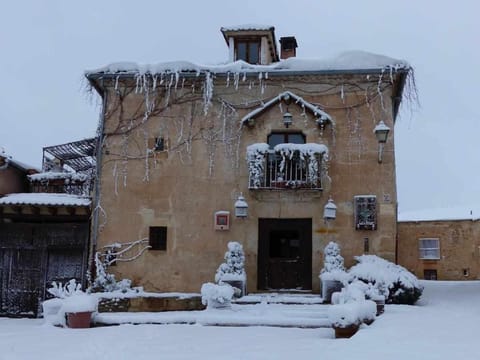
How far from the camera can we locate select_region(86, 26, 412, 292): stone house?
1414 centimetres

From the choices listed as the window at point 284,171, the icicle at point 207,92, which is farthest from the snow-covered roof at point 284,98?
the window at point 284,171

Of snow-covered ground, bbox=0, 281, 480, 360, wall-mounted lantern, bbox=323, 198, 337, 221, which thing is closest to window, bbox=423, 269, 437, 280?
wall-mounted lantern, bbox=323, 198, 337, 221

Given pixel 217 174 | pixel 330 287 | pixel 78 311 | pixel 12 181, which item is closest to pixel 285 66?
pixel 217 174

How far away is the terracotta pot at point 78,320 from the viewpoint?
9758mm

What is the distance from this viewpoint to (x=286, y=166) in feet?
46.6

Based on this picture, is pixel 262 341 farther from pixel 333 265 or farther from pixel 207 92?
pixel 207 92

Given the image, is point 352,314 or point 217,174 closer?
point 352,314

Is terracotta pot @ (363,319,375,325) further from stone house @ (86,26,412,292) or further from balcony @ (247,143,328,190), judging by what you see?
balcony @ (247,143,328,190)

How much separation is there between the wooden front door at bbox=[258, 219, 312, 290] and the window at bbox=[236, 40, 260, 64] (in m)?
5.09

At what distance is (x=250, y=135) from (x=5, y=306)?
818 cm

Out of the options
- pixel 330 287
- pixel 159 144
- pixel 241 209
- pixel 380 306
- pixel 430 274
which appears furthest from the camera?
pixel 430 274

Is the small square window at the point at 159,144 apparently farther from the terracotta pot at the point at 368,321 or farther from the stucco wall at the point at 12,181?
the terracotta pot at the point at 368,321

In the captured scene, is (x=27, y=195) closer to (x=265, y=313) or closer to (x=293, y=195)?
(x=293, y=195)

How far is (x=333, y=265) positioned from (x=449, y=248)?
633 inches
